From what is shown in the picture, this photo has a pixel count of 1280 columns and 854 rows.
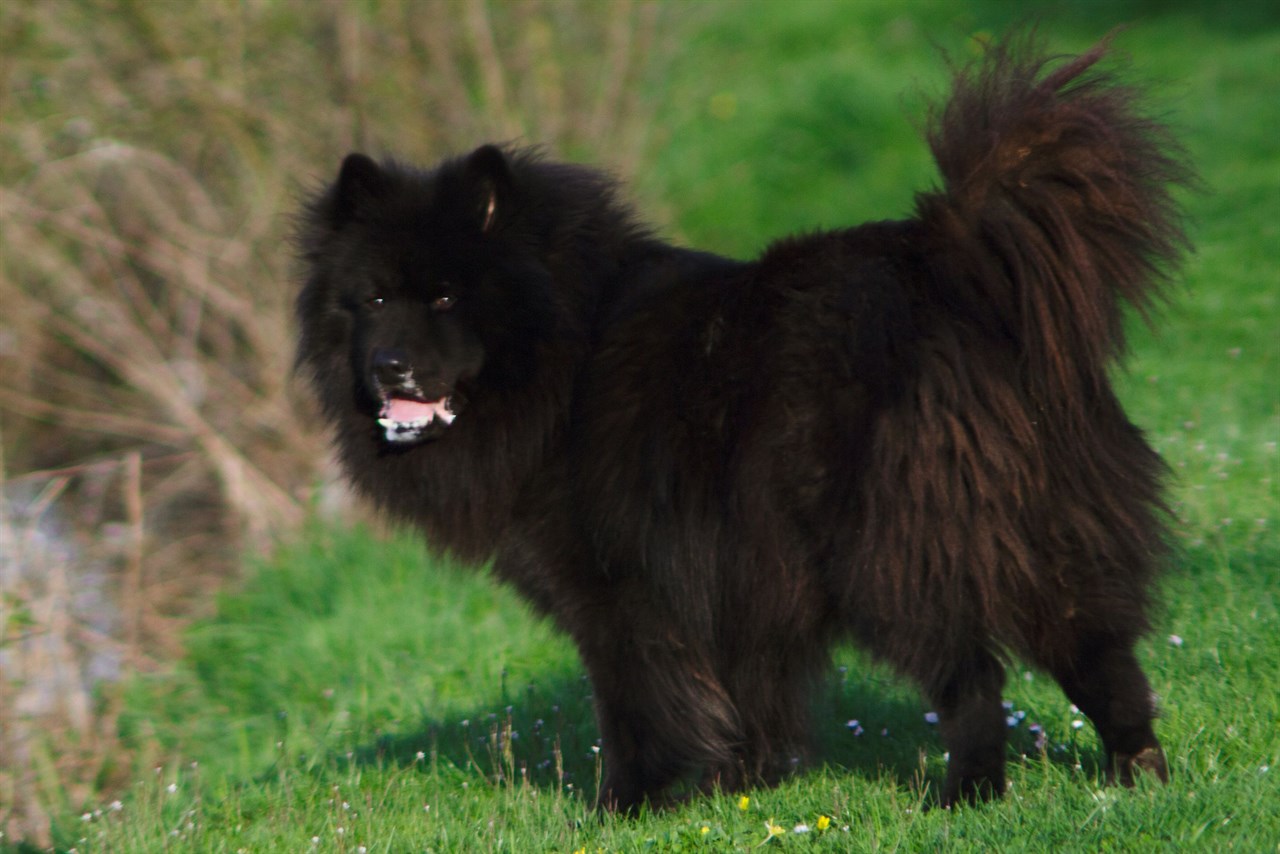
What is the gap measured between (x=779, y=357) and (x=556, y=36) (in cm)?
714

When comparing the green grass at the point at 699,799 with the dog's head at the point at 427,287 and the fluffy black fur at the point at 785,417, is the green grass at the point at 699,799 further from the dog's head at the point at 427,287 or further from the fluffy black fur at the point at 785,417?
the dog's head at the point at 427,287

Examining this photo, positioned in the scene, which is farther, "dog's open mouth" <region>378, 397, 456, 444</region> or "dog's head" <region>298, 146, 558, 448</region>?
"dog's open mouth" <region>378, 397, 456, 444</region>

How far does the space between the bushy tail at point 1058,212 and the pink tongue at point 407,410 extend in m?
1.79

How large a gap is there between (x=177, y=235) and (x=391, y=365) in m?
5.22

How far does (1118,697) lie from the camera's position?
3.60 meters

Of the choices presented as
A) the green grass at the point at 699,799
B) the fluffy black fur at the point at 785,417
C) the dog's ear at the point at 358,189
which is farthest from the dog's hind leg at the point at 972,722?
the dog's ear at the point at 358,189

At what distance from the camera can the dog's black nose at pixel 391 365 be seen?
4137mm

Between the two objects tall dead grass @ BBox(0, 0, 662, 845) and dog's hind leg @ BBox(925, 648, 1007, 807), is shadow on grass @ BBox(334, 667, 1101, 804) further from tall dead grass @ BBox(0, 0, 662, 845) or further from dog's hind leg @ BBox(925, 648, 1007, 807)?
tall dead grass @ BBox(0, 0, 662, 845)

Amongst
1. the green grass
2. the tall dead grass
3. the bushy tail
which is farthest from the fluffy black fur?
the tall dead grass

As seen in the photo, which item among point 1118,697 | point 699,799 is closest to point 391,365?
point 699,799

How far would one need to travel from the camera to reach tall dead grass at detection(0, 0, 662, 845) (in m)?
8.08

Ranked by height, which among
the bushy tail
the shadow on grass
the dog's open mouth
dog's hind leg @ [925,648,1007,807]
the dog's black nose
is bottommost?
the shadow on grass

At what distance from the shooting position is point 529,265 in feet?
14.1

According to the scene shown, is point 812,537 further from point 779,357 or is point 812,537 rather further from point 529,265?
point 529,265
